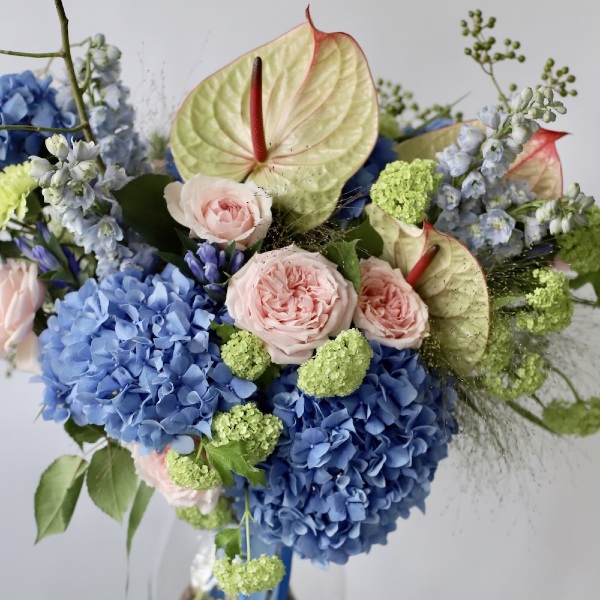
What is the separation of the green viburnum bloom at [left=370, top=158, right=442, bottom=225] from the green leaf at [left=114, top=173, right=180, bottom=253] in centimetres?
17

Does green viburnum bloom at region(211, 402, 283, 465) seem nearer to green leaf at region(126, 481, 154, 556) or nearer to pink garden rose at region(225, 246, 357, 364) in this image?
pink garden rose at region(225, 246, 357, 364)

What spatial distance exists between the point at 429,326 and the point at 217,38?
0.68 m

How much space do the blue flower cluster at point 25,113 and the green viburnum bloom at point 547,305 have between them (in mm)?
415

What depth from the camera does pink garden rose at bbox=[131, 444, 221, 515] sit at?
748 mm

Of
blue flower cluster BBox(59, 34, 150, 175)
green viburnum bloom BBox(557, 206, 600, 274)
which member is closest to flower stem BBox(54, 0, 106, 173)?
blue flower cluster BBox(59, 34, 150, 175)

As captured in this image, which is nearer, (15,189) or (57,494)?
(15,189)

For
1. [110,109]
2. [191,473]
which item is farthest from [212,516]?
[110,109]

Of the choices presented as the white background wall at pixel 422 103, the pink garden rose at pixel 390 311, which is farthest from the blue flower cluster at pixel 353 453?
the white background wall at pixel 422 103

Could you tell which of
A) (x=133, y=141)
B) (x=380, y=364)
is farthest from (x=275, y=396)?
(x=133, y=141)

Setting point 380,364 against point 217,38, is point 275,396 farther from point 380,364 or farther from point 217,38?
point 217,38

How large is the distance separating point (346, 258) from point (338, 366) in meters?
0.09

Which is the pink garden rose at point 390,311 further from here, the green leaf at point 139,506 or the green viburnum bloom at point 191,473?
the green leaf at point 139,506

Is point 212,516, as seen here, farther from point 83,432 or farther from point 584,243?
point 584,243

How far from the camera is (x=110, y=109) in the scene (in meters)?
0.77
